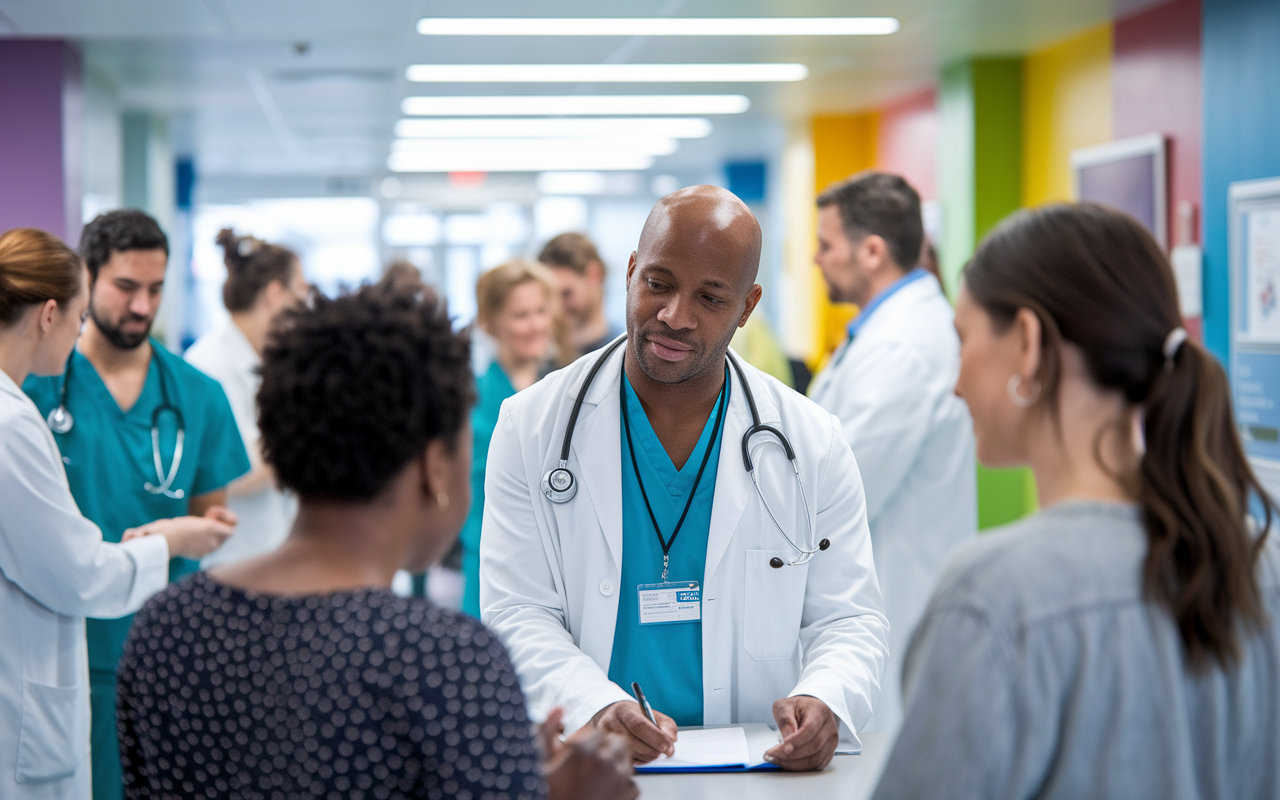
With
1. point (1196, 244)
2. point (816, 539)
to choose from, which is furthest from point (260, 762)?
point (1196, 244)

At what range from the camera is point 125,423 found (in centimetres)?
250

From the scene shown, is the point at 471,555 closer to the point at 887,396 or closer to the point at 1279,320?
the point at 887,396

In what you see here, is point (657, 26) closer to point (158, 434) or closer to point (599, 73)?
point (599, 73)

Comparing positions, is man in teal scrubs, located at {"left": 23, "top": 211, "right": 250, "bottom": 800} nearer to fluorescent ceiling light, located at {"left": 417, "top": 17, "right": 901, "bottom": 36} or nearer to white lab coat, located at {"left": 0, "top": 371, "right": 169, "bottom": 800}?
white lab coat, located at {"left": 0, "top": 371, "right": 169, "bottom": 800}

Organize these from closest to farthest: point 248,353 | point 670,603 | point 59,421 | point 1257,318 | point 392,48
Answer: point 670,603 < point 59,421 < point 248,353 < point 1257,318 < point 392,48

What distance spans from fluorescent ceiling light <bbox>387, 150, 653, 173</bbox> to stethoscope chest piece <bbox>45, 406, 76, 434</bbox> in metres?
6.89

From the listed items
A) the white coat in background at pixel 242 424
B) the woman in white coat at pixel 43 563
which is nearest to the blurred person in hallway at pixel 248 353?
the white coat in background at pixel 242 424

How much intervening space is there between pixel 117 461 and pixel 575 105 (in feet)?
15.9

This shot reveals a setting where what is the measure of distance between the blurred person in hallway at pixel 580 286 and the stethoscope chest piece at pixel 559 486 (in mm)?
2466

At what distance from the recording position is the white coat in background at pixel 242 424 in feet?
11.2

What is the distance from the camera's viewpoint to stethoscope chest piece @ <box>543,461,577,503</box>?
1.71 metres

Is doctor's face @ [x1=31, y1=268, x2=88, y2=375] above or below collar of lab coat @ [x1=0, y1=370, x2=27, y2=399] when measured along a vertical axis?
above

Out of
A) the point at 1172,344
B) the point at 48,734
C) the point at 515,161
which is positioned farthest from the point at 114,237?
the point at 515,161

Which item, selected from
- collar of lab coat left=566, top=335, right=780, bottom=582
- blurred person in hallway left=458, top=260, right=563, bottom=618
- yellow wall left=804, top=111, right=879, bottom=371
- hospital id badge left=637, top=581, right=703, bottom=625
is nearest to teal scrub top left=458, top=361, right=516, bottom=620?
blurred person in hallway left=458, top=260, right=563, bottom=618
